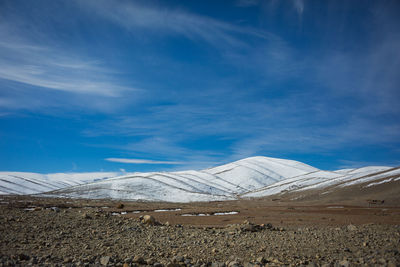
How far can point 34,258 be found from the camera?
29.9 feet

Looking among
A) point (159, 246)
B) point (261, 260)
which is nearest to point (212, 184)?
point (159, 246)

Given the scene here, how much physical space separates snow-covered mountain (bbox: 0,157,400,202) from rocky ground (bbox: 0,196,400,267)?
244 feet

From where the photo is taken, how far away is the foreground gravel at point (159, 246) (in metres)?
9.38

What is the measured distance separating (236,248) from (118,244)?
207 inches

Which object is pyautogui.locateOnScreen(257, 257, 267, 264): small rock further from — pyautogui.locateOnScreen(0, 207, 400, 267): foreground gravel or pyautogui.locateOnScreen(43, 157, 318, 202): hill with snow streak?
pyautogui.locateOnScreen(43, 157, 318, 202): hill with snow streak

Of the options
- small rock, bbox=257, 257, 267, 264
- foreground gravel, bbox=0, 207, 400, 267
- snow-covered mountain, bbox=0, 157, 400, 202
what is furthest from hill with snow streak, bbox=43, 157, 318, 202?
small rock, bbox=257, 257, 267, 264

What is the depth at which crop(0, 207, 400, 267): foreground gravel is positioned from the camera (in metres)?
9.38

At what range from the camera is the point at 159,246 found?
12.5 meters

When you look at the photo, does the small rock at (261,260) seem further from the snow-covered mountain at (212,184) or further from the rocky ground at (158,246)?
the snow-covered mountain at (212,184)

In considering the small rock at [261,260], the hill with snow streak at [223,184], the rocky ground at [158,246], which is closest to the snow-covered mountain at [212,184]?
the hill with snow streak at [223,184]

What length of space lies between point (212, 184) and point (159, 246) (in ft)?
471

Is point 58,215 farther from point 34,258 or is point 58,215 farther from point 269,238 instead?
point 269,238

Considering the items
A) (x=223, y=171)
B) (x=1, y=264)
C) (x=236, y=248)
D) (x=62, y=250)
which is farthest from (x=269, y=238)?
(x=223, y=171)

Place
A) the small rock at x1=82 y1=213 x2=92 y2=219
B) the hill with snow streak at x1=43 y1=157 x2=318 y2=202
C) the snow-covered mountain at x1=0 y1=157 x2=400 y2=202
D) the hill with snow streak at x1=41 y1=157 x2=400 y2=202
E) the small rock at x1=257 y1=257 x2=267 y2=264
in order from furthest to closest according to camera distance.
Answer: the hill with snow streak at x1=43 y1=157 x2=318 y2=202, the snow-covered mountain at x1=0 y1=157 x2=400 y2=202, the hill with snow streak at x1=41 y1=157 x2=400 y2=202, the small rock at x1=82 y1=213 x2=92 y2=219, the small rock at x1=257 y1=257 x2=267 y2=264
